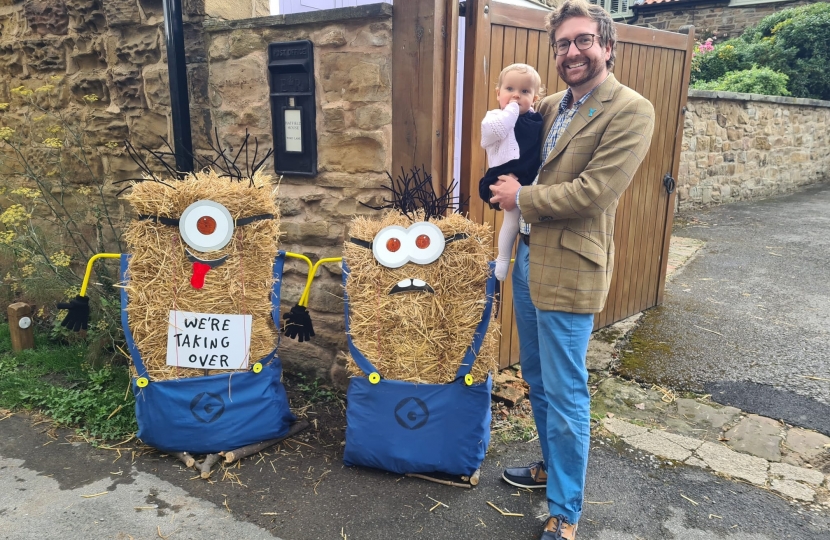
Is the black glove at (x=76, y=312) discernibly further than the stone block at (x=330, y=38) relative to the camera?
No

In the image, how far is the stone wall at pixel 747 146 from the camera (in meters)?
9.52

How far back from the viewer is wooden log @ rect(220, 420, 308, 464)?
3.01m

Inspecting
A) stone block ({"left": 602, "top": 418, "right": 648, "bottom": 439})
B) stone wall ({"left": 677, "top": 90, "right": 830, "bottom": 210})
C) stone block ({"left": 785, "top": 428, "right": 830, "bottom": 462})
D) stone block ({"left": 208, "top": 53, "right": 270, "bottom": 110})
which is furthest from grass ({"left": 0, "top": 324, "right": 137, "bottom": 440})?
stone wall ({"left": 677, "top": 90, "right": 830, "bottom": 210})

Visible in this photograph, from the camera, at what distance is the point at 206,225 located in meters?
2.89

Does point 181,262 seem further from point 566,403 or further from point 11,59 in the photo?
point 11,59

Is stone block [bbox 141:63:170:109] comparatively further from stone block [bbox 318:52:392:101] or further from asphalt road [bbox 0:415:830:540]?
asphalt road [bbox 0:415:830:540]

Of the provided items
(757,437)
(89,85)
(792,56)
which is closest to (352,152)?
(89,85)

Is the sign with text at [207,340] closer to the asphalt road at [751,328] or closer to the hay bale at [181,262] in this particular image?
the hay bale at [181,262]

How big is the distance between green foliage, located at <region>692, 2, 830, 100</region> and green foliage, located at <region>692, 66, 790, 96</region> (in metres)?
0.18

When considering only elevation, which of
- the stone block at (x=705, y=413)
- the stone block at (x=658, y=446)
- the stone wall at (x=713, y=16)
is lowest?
the stone block at (x=658, y=446)

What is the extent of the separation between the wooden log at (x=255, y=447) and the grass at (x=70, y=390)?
691 millimetres

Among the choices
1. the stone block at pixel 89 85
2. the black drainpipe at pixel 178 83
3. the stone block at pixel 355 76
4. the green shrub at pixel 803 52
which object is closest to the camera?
the stone block at pixel 355 76

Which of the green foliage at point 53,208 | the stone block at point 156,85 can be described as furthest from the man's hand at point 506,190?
the green foliage at point 53,208

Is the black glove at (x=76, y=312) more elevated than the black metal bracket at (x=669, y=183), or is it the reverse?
the black metal bracket at (x=669, y=183)
